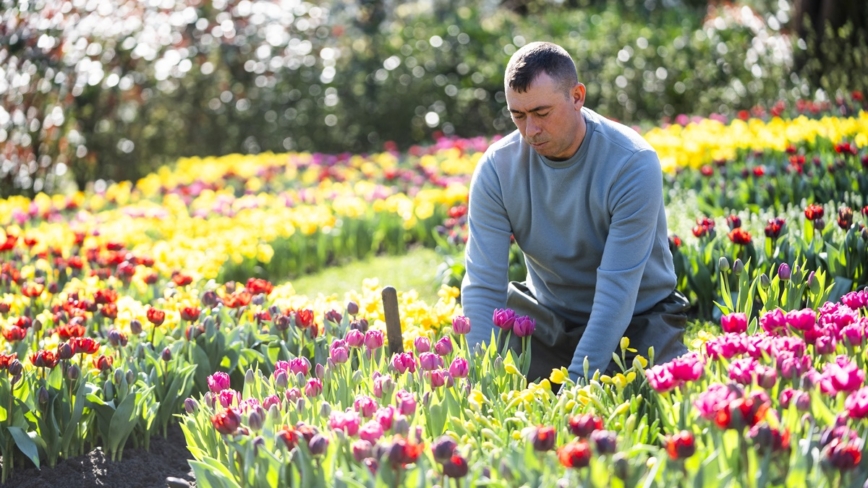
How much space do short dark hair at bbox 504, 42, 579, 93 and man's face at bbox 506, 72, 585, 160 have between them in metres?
0.01

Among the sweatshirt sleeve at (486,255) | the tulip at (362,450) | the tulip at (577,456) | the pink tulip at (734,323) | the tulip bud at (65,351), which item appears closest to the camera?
the tulip at (577,456)

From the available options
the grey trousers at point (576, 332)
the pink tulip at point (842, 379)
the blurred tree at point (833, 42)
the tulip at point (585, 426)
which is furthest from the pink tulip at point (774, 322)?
the blurred tree at point (833, 42)

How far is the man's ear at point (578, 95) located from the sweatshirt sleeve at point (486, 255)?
16.7 inches

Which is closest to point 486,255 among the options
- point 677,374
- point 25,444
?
point 677,374

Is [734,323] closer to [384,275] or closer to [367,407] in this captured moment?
[367,407]

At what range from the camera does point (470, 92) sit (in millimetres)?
10836

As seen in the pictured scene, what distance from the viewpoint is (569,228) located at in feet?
9.93

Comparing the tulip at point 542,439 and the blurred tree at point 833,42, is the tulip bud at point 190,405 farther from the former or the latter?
the blurred tree at point 833,42

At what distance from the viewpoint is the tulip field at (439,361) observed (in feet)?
6.00

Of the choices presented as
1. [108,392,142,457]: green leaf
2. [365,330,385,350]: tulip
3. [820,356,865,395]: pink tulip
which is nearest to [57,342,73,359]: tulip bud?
[108,392,142,457]: green leaf

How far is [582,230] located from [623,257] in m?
0.25

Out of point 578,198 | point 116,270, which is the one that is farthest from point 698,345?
point 116,270

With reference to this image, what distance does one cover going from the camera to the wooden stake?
295 cm

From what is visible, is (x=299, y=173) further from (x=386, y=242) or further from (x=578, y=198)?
(x=578, y=198)
